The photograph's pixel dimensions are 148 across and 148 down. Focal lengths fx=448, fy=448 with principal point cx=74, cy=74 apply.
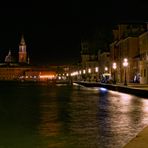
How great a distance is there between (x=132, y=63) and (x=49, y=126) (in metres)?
77.2

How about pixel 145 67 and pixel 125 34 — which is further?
pixel 125 34

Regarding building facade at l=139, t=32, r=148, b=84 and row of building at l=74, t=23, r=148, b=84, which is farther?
row of building at l=74, t=23, r=148, b=84

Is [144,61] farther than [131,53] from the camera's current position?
No

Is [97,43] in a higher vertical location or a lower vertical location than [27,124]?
higher

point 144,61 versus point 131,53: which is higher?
point 131,53

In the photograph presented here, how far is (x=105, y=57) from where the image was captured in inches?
5556

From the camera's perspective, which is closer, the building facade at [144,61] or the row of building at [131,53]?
the building facade at [144,61]

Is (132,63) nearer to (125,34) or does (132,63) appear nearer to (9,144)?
(125,34)

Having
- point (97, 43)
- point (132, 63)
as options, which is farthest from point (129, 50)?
point (97, 43)

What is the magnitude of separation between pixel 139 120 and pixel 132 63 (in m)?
74.7

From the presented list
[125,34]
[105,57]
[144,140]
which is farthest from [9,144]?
[105,57]

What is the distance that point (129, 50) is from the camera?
96.2 m

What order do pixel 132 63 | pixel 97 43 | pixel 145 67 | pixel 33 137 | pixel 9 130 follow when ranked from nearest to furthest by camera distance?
pixel 33 137 → pixel 9 130 → pixel 145 67 → pixel 132 63 → pixel 97 43

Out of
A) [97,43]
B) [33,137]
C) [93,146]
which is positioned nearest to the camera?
[93,146]
